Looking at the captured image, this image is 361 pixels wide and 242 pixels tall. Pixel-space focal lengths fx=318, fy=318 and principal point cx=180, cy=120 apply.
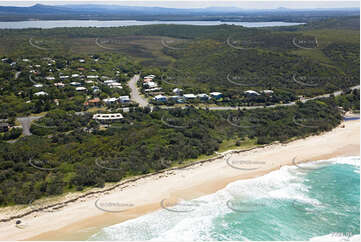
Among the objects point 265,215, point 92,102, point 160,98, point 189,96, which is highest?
point 189,96

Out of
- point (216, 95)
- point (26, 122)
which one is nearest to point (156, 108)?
point (216, 95)

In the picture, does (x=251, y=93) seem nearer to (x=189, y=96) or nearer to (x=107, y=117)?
(x=189, y=96)

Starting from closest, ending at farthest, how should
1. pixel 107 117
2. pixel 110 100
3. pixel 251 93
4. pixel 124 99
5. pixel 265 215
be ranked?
pixel 265 215 → pixel 107 117 → pixel 110 100 → pixel 124 99 → pixel 251 93

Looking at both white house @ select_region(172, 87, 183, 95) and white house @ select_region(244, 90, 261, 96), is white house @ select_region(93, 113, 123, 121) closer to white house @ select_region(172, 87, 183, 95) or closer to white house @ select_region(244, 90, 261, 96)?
white house @ select_region(172, 87, 183, 95)

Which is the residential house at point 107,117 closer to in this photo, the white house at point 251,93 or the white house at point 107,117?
the white house at point 107,117

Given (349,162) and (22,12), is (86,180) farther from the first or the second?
(22,12)

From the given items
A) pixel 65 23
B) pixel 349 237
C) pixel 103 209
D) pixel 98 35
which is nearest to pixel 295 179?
pixel 349 237
